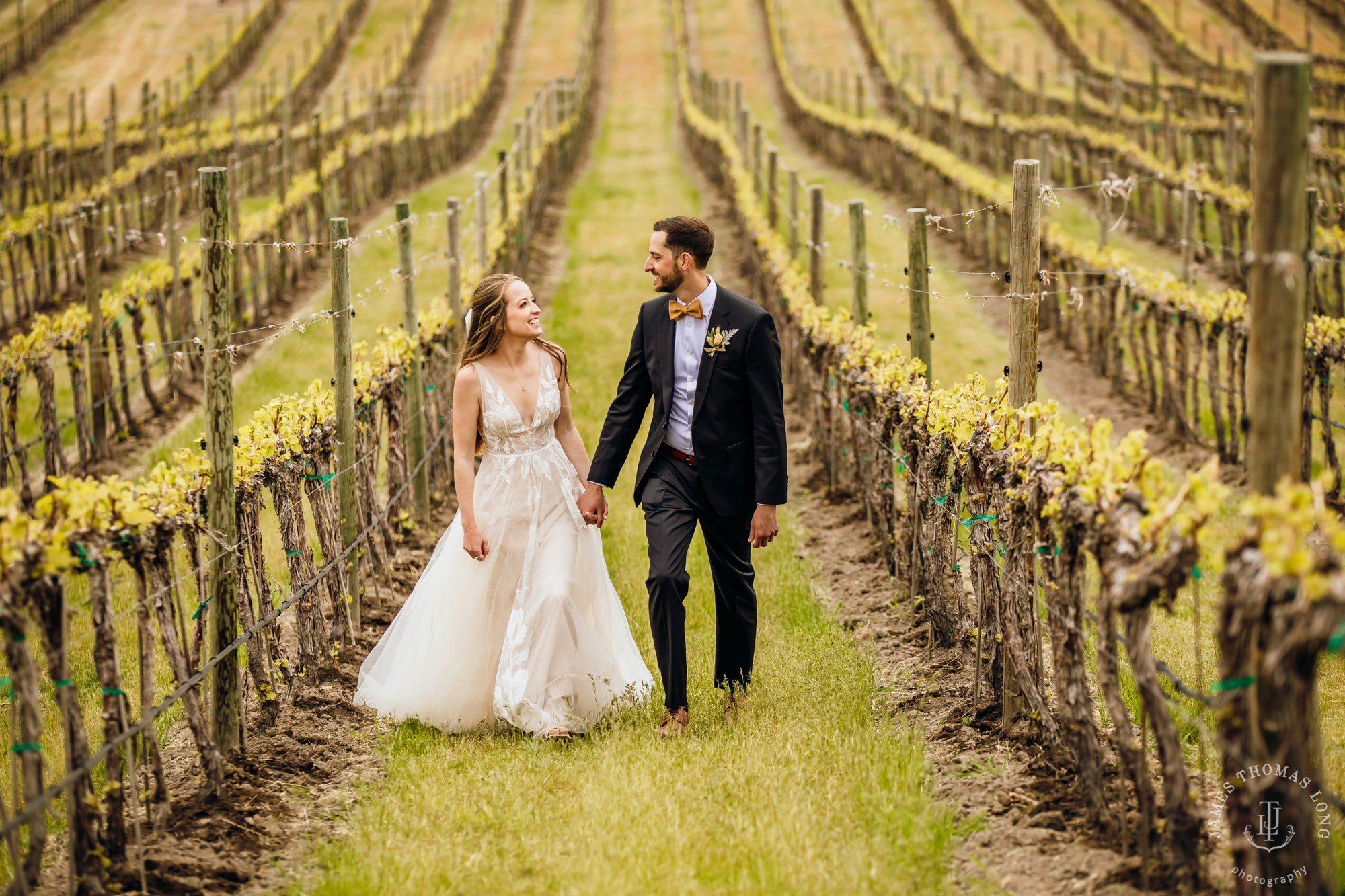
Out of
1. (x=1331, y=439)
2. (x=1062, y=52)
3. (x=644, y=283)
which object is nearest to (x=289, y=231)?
(x=644, y=283)

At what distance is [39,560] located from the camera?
3361mm

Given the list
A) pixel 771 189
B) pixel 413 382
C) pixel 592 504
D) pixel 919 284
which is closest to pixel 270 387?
pixel 413 382

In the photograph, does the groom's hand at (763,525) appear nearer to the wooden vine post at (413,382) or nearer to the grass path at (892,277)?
the grass path at (892,277)

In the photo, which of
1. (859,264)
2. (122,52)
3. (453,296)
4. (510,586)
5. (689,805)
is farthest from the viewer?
(122,52)

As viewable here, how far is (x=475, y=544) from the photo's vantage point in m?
5.13

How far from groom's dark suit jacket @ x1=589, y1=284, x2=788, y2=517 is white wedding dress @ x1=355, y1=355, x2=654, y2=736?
0.60 m

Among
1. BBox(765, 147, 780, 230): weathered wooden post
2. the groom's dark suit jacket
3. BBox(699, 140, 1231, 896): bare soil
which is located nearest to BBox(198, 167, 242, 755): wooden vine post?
the groom's dark suit jacket

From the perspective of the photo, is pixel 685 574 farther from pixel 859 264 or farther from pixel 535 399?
pixel 859 264

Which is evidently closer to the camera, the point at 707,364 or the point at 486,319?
the point at 707,364

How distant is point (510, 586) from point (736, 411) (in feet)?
4.17

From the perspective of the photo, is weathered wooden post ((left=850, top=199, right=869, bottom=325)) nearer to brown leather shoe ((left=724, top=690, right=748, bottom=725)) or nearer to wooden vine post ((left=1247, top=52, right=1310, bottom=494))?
brown leather shoe ((left=724, top=690, right=748, bottom=725))

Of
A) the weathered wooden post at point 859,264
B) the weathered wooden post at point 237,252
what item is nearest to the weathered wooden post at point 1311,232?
the weathered wooden post at point 859,264

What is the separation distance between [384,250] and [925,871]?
15.2 metres

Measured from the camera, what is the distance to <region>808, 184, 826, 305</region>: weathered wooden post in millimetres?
10320
